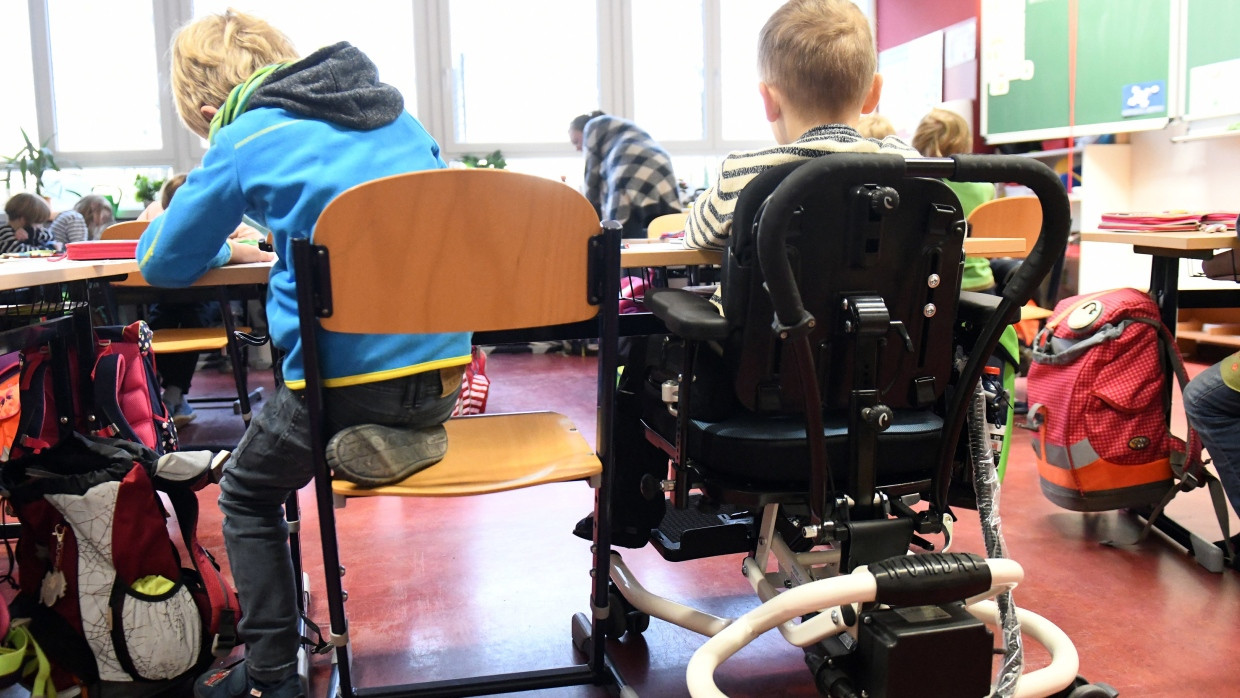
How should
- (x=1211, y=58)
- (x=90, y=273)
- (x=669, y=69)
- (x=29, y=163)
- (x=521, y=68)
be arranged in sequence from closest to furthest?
(x=90, y=273) → (x=1211, y=58) → (x=29, y=163) → (x=521, y=68) → (x=669, y=69)

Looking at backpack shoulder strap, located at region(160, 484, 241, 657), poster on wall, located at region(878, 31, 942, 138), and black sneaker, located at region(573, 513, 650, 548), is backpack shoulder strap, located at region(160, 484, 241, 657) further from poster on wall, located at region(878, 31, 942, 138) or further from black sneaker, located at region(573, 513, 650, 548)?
poster on wall, located at region(878, 31, 942, 138)

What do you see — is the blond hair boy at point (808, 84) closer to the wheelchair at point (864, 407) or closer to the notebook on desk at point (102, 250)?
the wheelchair at point (864, 407)

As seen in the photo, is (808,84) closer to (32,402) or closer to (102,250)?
(102,250)

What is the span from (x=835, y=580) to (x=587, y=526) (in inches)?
25.6

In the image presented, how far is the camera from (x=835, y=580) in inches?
40.4

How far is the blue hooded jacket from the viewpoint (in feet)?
3.90

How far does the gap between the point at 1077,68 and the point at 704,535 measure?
13.9ft

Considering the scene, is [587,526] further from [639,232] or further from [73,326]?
[639,232]

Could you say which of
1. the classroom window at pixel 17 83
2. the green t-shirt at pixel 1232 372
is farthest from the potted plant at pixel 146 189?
the green t-shirt at pixel 1232 372

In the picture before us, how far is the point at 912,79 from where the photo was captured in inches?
245

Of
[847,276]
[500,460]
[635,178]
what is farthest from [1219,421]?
[635,178]

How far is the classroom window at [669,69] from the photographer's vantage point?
633cm

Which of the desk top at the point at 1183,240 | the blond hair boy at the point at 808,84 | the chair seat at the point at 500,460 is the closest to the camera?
the chair seat at the point at 500,460

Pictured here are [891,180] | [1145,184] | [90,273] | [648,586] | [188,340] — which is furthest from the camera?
[1145,184]
